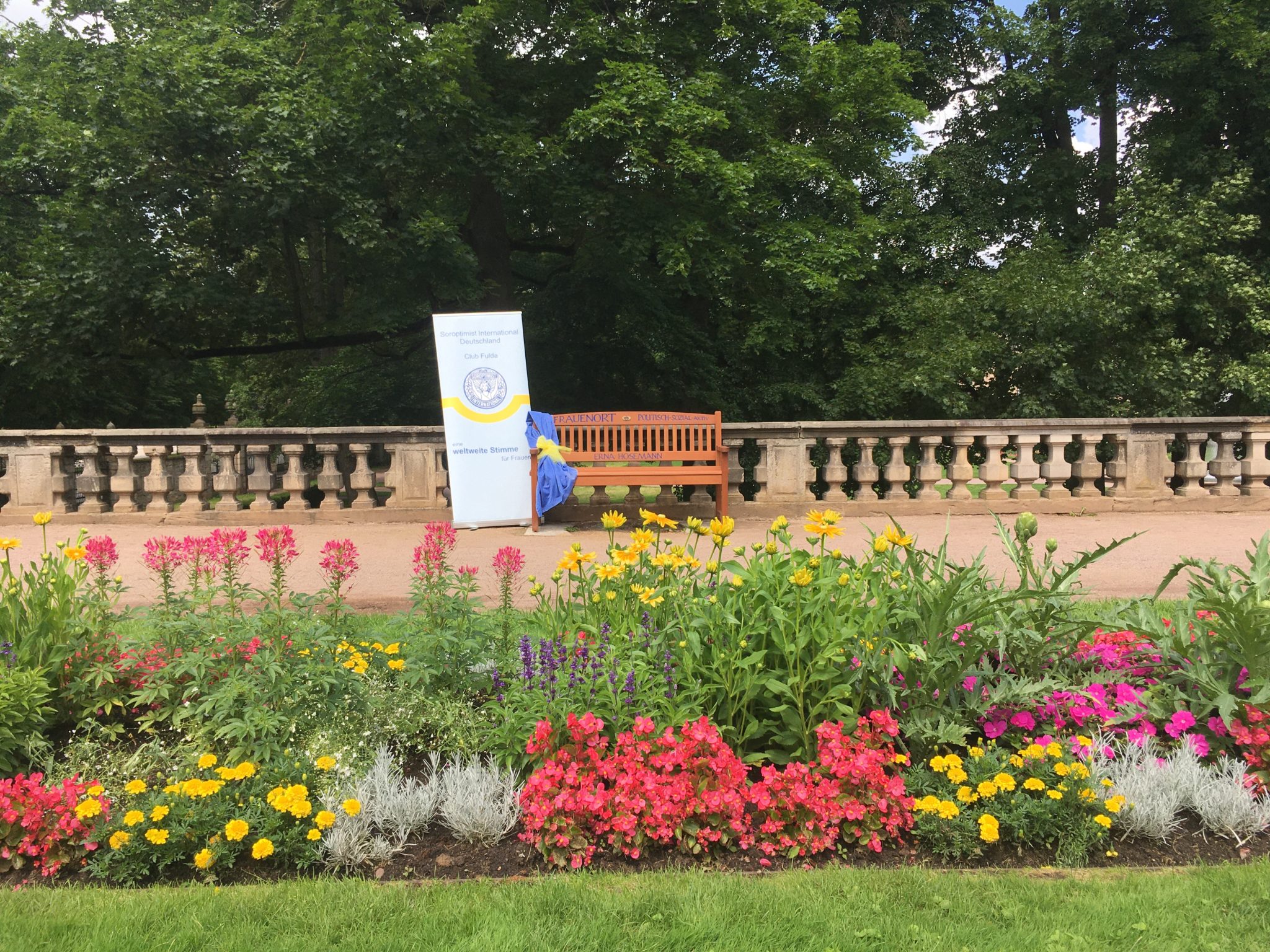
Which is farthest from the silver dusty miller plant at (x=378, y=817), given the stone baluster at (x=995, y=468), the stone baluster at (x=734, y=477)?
the stone baluster at (x=995, y=468)

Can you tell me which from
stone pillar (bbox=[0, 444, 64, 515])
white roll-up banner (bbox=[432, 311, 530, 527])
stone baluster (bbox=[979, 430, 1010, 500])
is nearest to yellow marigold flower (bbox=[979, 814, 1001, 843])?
white roll-up banner (bbox=[432, 311, 530, 527])

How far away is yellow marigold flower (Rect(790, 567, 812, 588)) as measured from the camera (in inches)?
122

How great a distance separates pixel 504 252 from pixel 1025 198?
1089 cm

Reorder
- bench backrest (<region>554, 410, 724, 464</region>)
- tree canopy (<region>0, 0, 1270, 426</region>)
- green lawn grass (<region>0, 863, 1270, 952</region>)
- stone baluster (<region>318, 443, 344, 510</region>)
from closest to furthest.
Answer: green lawn grass (<region>0, 863, 1270, 952</region>)
bench backrest (<region>554, 410, 724, 464</region>)
stone baluster (<region>318, 443, 344, 510</region>)
tree canopy (<region>0, 0, 1270, 426</region>)

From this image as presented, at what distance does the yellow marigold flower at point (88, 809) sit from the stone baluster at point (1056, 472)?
10.1m

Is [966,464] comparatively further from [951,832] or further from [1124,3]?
[1124,3]

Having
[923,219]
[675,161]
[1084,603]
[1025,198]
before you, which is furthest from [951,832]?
[1025,198]

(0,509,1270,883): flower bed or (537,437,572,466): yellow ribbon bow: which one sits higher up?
(537,437,572,466): yellow ribbon bow

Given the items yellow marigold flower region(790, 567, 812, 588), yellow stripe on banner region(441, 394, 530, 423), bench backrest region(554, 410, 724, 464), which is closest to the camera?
yellow marigold flower region(790, 567, 812, 588)

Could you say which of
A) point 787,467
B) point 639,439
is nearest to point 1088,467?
point 787,467

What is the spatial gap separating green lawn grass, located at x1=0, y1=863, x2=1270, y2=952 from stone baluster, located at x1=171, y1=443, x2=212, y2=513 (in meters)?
7.99

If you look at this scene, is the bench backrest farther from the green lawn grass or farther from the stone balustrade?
the green lawn grass

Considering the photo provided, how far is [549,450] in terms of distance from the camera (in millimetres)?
9516

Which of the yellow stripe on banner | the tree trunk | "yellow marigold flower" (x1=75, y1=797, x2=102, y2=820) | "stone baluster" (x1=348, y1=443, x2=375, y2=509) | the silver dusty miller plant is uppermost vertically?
the tree trunk
